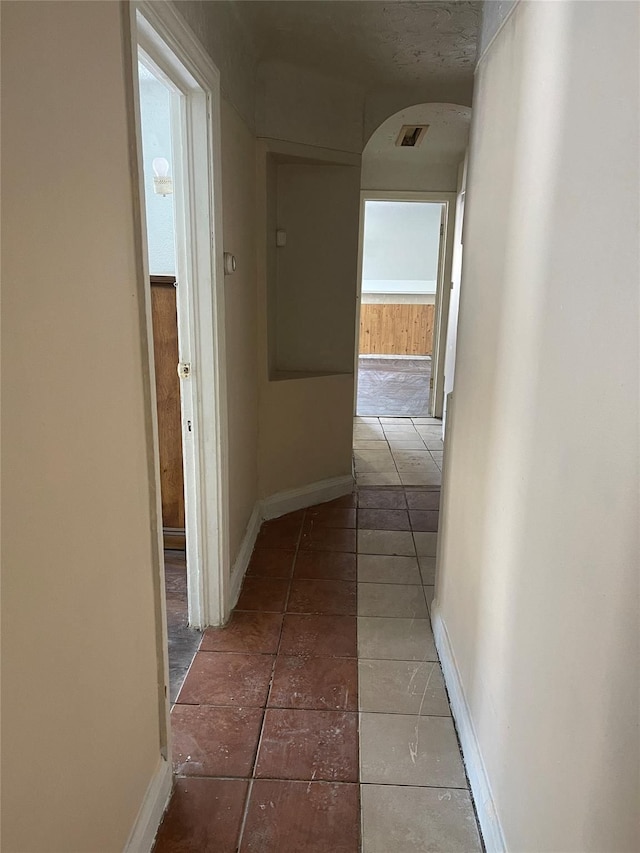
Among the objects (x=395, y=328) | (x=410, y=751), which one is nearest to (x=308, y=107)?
(x=410, y=751)

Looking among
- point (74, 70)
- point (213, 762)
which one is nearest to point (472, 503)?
point (213, 762)

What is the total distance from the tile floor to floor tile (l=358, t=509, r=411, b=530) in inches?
14.3

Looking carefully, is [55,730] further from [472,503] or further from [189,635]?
[189,635]

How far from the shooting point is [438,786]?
1.75 metres

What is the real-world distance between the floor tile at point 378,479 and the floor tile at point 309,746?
2334mm

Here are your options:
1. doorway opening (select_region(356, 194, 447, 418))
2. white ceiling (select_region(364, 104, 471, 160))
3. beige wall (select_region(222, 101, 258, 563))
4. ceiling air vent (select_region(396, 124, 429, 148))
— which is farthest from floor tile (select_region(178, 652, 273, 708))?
doorway opening (select_region(356, 194, 447, 418))

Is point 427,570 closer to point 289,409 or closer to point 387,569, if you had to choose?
point 387,569

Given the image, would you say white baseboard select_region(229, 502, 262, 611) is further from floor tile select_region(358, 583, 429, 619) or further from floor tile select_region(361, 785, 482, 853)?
floor tile select_region(361, 785, 482, 853)

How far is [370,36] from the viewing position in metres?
2.75

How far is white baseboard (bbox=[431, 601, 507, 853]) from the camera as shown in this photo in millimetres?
1506

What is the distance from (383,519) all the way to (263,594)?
1112 millimetres

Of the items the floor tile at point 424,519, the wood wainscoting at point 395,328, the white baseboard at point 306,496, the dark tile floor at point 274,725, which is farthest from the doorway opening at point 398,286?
the dark tile floor at point 274,725

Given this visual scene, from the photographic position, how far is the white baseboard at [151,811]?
4.75ft

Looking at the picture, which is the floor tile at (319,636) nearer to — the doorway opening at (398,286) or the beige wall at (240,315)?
the beige wall at (240,315)
